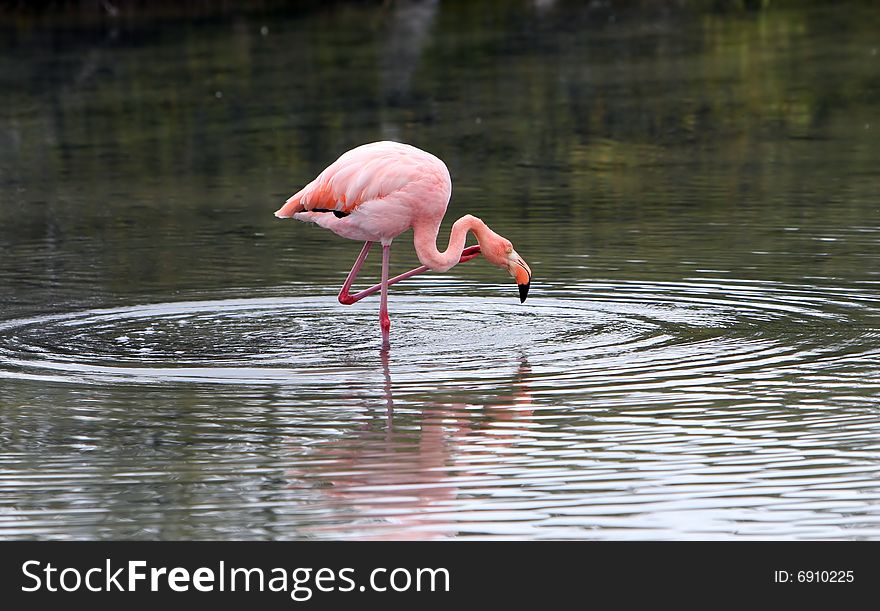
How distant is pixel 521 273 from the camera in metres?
10.4

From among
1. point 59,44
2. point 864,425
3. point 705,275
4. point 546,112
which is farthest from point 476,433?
point 59,44

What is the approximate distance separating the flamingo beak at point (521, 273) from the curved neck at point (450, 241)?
284 mm

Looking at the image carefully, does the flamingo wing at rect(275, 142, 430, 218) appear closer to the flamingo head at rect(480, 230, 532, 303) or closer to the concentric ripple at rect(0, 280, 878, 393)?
the flamingo head at rect(480, 230, 532, 303)

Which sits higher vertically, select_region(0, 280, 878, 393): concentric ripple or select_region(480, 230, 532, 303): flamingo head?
select_region(480, 230, 532, 303): flamingo head

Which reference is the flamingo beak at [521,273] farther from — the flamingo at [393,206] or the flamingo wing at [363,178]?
the flamingo wing at [363,178]

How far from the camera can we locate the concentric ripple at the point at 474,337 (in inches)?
373

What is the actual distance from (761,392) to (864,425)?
2.64 feet

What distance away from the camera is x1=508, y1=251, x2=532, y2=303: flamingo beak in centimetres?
1039

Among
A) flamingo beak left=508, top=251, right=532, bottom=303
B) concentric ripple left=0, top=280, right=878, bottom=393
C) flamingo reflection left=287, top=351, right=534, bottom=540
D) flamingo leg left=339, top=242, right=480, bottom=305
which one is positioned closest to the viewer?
flamingo reflection left=287, top=351, right=534, bottom=540

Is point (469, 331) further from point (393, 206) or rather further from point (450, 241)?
point (393, 206)

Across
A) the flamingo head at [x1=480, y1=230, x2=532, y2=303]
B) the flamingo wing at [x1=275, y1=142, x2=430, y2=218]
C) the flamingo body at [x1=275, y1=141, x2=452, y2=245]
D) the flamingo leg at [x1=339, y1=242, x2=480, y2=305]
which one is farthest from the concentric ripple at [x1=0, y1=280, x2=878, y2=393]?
the flamingo wing at [x1=275, y1=142, x2=430, y2=218]

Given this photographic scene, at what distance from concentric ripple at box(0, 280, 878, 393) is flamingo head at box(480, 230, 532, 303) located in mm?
304

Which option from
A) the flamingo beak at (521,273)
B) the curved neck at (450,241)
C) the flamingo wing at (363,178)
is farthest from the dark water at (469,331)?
the flamingo wing at (363,178)

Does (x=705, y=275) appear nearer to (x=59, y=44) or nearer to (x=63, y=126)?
(x=63, y=126)
